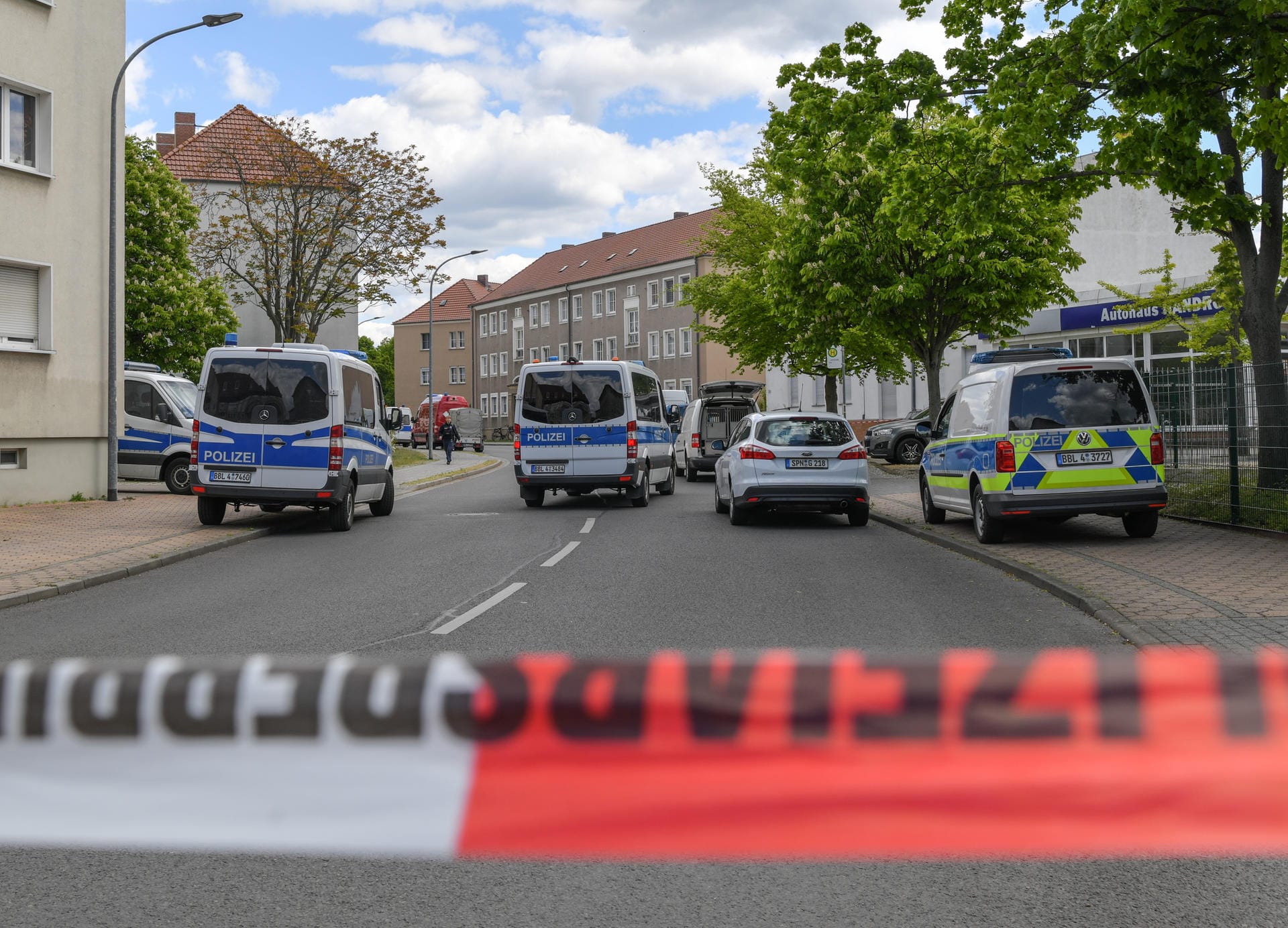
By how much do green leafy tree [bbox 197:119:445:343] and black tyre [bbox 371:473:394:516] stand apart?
66.2 ft

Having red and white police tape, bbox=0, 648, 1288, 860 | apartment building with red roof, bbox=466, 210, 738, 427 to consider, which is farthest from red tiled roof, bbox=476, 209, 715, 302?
red and white police tape, bbox=0, 648, 1288, 860

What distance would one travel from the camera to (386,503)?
20.5m

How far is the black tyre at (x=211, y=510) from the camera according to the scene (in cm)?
1742

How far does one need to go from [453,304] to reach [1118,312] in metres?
80.6

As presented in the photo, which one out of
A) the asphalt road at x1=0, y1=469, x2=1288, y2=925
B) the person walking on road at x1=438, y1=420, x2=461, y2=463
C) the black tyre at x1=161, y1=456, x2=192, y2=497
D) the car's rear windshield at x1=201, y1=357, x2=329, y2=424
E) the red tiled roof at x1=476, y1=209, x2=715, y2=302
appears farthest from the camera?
the red tiled roof at x1=476, y1=209, x2=715, y2=302

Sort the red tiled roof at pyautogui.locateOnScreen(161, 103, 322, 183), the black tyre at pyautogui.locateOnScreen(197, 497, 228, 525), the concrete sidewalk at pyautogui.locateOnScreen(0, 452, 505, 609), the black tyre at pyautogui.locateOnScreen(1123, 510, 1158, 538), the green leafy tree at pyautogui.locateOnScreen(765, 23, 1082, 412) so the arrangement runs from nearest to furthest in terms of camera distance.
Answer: the concrete sidewalk at pyautogui.locateOnScreen(0, 452, 505, 609) → the black tyre at pyautogui.locateOnScreen(1123, 510, 1158, 538) → the black tyre at pyautogui.locateOnScreen(197, 497, 228, 525) → the green leafy tree at pyautogui.locateOnScreen(765, 23, 1082, 412) → the red tiled roof at pyautogui.locateOnScreen(161, 103, 322, 183)

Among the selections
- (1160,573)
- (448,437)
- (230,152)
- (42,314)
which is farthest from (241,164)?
(1160,573)

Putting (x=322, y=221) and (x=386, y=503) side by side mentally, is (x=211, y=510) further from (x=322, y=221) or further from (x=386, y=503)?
(x=322, y=221)

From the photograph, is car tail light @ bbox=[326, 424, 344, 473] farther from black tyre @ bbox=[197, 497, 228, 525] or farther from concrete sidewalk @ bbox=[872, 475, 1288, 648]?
concrete sidewalk @ bbox=[872, 475, 1288, 648]

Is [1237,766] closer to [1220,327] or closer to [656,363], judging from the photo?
[1220,327]

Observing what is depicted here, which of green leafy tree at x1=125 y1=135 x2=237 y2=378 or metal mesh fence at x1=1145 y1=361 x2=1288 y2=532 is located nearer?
metal mesh fence at x1=1145 y1=361 x2=1288 y2=532

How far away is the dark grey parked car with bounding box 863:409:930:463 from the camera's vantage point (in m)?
34.6

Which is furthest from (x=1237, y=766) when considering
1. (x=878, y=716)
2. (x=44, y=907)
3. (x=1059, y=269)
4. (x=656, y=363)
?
(x=656, y=363)

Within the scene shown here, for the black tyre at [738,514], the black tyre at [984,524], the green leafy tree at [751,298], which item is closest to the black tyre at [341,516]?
the black tyre at [738,514]
